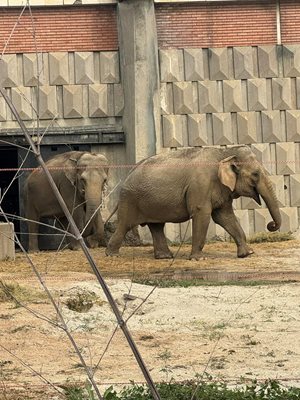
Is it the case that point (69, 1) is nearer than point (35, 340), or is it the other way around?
point (35, 340)

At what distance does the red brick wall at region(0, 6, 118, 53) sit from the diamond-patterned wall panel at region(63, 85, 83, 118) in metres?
0.73

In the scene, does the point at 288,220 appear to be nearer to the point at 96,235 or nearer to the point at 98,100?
the point at 96,235

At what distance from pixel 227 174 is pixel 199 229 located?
93cm

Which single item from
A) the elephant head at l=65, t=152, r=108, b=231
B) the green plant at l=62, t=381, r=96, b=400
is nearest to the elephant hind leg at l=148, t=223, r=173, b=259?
the elephant head at l=65, t=152, r=108, b=231

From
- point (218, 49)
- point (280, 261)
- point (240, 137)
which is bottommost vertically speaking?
point (280, 261)

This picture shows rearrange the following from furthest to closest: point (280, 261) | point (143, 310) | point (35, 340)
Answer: point (280, 261) < point (143, 310) < point (35, 340)

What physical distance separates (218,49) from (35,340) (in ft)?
38.5

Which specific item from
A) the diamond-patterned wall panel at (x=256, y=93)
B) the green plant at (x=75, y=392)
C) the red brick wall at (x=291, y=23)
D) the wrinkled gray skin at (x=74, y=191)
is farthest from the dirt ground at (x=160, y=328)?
the red brick wall at (x=291, y=23)

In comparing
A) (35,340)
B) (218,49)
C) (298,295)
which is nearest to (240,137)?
(218,49)

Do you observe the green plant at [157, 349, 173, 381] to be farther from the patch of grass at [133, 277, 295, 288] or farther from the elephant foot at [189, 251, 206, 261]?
the elephant foot at [189, 251, 206, 261]

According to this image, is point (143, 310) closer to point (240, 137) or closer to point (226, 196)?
point (226, 196)

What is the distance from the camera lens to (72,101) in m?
21.3

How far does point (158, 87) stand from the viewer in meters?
21.2

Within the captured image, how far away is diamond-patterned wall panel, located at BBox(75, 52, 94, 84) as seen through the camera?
21.3 meters
